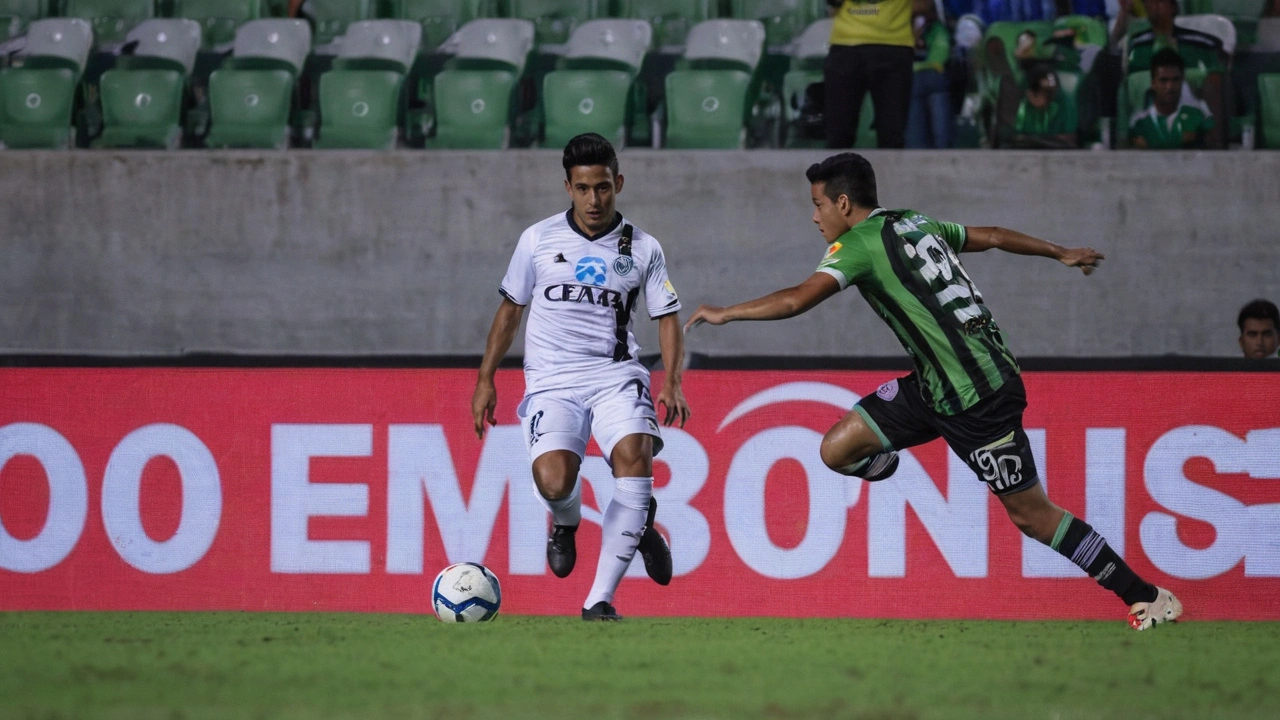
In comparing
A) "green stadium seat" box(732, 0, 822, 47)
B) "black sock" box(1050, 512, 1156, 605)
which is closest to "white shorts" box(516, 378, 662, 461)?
"black sock" box(1050, 512, 1156, 605)

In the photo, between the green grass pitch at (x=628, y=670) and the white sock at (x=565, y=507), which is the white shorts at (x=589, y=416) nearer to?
the white sock at (x=565, y=507)

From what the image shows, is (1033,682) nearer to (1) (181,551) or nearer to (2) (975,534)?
(2) (975,534)

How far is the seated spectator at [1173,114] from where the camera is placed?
9.37m

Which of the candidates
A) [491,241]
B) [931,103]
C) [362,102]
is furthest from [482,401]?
[931,103]

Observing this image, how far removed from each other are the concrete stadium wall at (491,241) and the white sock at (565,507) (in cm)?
307

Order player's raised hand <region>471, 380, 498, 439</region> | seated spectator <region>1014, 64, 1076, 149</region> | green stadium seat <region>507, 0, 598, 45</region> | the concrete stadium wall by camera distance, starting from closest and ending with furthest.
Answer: player's raised hand <region>471, 380, 498, 439</region> → the concrete stadium wall → seated spectator <region>1014, 64, 1076, 149</region> → green stadium seat <region>507, 0, 598, 45</region>

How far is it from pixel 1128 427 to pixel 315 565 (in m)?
3.77

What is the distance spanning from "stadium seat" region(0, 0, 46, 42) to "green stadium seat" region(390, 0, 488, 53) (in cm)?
274

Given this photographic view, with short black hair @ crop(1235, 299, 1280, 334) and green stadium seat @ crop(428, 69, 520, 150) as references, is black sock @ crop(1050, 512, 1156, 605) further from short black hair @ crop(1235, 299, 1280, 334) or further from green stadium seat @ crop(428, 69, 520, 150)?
green stadium seat @ crop(428, 69, 520, 150)

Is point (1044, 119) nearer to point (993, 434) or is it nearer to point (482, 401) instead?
point (993, 434)

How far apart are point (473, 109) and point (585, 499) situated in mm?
3979

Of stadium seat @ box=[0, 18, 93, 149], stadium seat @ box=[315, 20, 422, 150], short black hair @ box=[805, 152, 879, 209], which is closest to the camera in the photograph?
short black hair @ box=[805, 152, 879, 209]

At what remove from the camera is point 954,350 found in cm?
559

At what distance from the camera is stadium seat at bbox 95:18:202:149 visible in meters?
10.0
